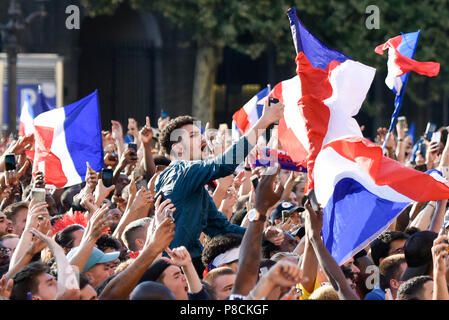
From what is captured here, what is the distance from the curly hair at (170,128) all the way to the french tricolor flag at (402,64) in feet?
8.39

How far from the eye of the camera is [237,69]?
24172 mm

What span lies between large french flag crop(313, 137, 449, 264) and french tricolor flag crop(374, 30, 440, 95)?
209cm

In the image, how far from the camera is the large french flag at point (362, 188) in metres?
5.86

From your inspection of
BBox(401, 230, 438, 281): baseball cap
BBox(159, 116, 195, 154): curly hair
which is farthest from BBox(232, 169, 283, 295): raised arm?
BBox(159, 116, 195, 154): curly hair

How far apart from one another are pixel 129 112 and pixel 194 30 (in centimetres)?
278

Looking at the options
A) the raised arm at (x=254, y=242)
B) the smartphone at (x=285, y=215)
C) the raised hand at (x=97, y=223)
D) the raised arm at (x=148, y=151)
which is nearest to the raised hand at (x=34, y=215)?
the raised hand at (x=97, y=223)

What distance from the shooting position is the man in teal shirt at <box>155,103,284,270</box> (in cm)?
557

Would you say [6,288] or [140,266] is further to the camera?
[6,288]

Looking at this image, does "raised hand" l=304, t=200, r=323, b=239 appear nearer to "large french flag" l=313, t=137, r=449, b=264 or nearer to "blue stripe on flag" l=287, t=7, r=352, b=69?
"large french flag" l=313, t=137, r=449, b=264

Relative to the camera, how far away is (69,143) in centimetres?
959

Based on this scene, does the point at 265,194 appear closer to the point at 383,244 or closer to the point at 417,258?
the point at 417,258

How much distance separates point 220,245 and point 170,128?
0.87m

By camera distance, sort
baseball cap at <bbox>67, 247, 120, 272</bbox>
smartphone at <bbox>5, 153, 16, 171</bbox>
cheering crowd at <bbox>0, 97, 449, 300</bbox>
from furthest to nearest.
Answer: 1. smartphone at <bbox>5, 153, 16, 171</bbox>
2. baseball cap at <bbox>67, 247, 120, 272</bbox>
3. cheering crowd at <bbox>0, 97, 449, 300</bbox>

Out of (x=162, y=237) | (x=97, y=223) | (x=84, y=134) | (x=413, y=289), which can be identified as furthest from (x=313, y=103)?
(x=84, y=134)
